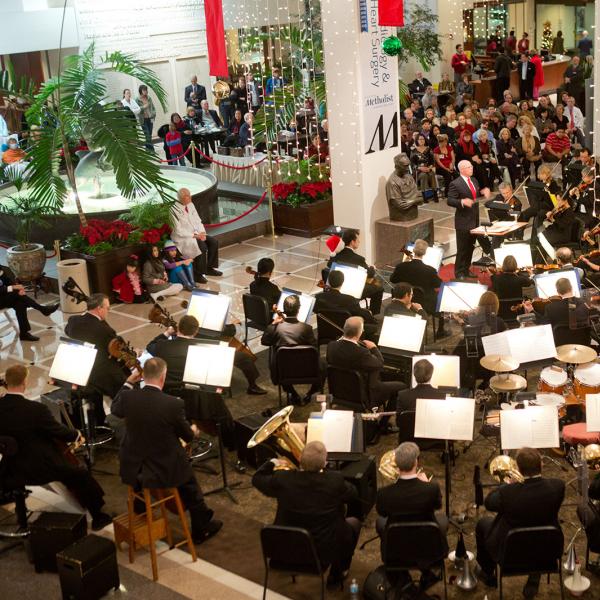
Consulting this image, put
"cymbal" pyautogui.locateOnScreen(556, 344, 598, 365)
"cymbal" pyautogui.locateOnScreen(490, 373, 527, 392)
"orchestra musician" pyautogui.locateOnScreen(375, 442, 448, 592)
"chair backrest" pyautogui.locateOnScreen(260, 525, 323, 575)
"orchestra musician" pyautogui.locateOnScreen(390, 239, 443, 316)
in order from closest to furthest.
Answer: "chair backrest" pyautogui.locateOnScreen(260, 525, 323, 575) < "orchestra musician" pyautogui.locateOnScreen(375, 442, 448, 592) < "cymbal" pyautogui.locateOnScreen(490, 373, 527, 392) < "cymbal" pyautogui.locateOnScreen(556, 344, 598, 365) < "orchestra musician" pyautogui.locateOnScreen(390, 239, 443, 316)

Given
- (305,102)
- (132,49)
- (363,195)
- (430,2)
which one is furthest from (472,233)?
(430,2)

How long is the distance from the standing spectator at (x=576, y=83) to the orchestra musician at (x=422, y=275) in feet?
41.4

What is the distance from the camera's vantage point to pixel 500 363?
759 cm

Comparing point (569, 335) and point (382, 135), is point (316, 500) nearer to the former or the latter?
point (569, 335)

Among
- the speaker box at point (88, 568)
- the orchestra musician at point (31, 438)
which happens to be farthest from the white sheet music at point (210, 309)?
the speaker box at point (88, 568)

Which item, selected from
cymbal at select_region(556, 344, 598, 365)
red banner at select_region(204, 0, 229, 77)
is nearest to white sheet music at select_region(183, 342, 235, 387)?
cymbal at select_region(556, 344, 598, 365)

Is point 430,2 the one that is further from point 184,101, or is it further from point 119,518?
point 119,518

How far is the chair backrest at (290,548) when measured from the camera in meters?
5.71

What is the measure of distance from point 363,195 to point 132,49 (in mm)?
10552

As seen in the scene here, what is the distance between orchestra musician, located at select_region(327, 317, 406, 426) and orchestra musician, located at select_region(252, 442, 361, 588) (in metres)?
2.08

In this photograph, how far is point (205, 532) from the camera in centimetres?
710

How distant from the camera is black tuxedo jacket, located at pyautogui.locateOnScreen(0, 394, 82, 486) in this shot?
276 inches

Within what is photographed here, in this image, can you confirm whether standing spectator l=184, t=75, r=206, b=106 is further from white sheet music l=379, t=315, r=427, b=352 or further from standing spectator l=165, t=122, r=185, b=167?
white sheet music l=379, t=315, r=427, b=352

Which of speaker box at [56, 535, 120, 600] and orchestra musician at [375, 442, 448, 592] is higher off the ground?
Answer: orchestra musician at [375, 442, 448, 592]
